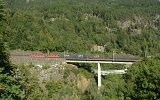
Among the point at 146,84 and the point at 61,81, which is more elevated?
the point at 146,84

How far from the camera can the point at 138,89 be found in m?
44.6

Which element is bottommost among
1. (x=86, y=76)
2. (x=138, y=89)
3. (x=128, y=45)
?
(x=128, y=45)

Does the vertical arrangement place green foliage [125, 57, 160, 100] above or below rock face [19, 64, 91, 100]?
above

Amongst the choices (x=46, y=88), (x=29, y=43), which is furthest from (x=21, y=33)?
(x=46, y=88)

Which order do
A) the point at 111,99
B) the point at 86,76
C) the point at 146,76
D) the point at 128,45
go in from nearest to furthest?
the point at 146,76
the point at 111,99
the point at 86,76
the point at 128,45

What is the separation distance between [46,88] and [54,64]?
8.97 m

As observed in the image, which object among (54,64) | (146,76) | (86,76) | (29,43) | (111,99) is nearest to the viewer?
(146,76)

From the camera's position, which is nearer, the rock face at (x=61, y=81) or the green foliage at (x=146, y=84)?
the green foliage at (x=146, y=84)

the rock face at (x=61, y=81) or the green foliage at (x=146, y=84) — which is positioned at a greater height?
the green foliage at (x=146, y=84)

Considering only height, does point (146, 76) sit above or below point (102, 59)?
above

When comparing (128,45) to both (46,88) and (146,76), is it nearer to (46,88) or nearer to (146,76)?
(46,88)

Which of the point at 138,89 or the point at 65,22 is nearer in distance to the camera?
the point at 138,89

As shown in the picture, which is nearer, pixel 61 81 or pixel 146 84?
pixel 146 84

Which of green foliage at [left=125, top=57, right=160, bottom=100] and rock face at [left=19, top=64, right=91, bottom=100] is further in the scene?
rock face at [left=19, top=64, right=91, bottom=100]
